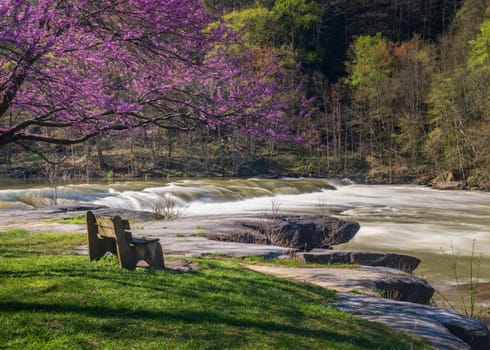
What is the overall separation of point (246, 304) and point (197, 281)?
4.64 feet

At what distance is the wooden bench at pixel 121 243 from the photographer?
9672mm

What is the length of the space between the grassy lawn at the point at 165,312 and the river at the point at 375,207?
640cm

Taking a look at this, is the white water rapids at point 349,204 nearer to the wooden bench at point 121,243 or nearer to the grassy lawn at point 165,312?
the wooden bench at point 121,243

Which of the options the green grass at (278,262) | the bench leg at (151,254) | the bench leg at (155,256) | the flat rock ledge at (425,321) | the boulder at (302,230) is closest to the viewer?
the flat rock ledge at (425,321)

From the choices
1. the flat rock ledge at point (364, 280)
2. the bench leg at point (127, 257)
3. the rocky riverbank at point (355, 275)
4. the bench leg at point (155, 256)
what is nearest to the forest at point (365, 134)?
the rocky riverbank at point (355, 275)

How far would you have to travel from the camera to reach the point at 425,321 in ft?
29.7

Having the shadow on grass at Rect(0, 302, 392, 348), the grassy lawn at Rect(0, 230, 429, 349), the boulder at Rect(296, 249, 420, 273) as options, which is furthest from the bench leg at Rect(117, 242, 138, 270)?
the boulder at Rect(296, 249, 420, 273)

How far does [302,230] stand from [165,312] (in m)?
12.0

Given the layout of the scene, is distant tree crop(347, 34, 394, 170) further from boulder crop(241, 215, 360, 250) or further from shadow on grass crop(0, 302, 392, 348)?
shadow on grass crop(0, 302, 392, 348)

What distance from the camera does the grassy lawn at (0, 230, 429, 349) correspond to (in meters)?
6.39

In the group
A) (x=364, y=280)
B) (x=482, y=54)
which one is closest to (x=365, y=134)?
(x=482, y=54)

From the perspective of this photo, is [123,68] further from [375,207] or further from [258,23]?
[258,23]

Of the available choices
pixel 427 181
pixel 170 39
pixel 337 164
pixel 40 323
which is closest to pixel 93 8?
pixel 170 39

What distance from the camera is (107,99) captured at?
9844mm
